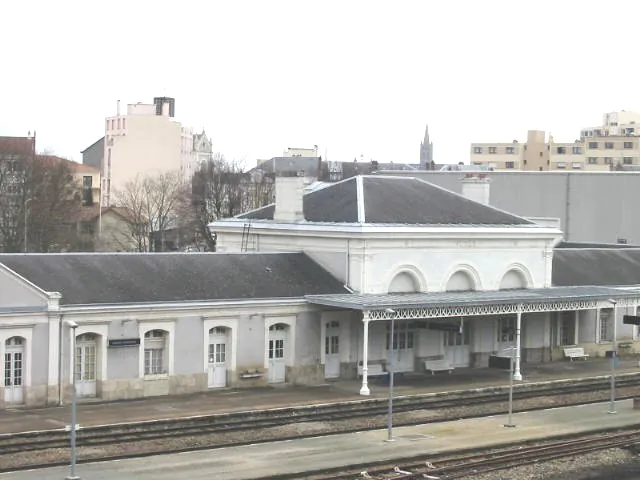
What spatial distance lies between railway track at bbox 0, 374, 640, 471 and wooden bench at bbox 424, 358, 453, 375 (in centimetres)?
379

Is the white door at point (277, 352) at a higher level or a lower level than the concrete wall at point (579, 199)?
lower

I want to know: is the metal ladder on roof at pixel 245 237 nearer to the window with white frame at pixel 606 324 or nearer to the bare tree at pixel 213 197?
the window with white frame at pixel 606 324

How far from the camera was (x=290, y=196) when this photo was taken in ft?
141

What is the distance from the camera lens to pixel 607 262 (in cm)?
5131

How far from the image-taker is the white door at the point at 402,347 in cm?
4078

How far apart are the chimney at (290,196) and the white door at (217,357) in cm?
722

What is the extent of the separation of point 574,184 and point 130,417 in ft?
149

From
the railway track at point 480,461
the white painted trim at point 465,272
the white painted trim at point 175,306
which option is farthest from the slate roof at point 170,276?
the railway track at point 480,461

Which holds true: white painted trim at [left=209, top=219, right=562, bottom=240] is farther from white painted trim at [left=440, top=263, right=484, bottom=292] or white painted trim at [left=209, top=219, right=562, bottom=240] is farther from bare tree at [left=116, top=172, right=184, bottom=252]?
bare tree at [left=116, top=172, right=184, bottom=252]

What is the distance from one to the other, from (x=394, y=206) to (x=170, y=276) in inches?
357

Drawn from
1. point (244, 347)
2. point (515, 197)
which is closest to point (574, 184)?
point (515, 197)

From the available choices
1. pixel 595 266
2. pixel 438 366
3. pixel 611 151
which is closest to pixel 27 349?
pixel 438 366

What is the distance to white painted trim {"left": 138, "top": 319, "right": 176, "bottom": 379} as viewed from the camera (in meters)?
34.8

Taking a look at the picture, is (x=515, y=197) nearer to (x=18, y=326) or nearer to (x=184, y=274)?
(x=184, y=274)
